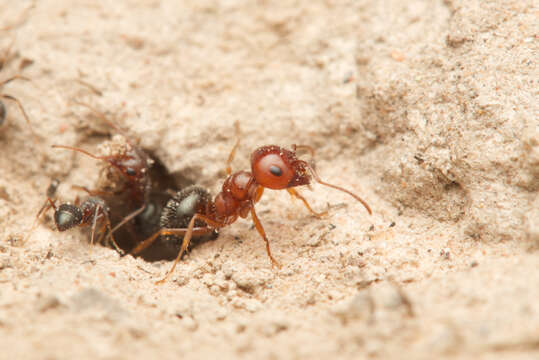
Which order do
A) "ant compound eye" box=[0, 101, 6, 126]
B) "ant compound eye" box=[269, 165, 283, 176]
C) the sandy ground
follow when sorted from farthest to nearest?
"ant compound eye" box=[0, 101, 6, 126], "ant compound eye" box=[269, 165, 283, 176], the sandy ground

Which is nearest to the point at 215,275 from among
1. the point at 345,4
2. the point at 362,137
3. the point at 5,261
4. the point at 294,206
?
the point at 294,206

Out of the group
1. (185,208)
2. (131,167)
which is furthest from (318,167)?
(131,167)

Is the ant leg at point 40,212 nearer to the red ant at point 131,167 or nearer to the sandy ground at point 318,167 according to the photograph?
the sandy ground at point 318,167

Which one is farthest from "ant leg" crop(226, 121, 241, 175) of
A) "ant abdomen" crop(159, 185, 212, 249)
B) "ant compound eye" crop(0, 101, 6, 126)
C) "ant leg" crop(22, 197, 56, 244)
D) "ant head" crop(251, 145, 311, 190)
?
"ant compound eye" crop(0, 101, 6, 126)

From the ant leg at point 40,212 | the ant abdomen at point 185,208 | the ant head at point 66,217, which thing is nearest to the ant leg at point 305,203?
the ant abdomen at point 185,208

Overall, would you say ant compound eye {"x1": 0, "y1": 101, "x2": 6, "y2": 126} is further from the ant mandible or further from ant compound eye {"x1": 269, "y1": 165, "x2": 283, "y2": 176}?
ant compound eye {"x1": 269, "y1": 165, "x2": 283, "y2": 176}
